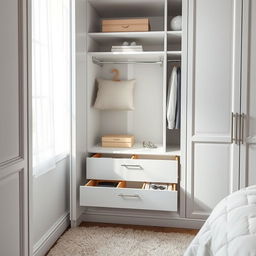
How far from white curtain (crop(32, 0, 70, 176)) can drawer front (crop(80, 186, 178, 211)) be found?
0.43 meters

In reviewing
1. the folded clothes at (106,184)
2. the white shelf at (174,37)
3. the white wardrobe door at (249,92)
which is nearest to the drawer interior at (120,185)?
the folded clothes at (106,184)

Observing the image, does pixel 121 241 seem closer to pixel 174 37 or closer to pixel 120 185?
pixel 120 185

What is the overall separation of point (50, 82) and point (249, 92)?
158cm

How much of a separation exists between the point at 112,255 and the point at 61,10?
1.88m

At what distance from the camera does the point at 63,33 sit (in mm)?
3014

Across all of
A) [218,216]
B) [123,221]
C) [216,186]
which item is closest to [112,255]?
[123,221]

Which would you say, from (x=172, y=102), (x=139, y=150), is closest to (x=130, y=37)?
(x=172, y=102)

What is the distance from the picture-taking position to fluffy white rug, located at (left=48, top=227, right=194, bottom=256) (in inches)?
108

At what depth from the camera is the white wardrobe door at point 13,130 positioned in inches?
66.2

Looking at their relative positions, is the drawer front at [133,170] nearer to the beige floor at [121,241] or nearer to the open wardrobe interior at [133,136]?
the open wardrobe interior at [133,136]

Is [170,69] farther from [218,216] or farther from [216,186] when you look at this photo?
[218,216]

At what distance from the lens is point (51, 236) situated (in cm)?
286

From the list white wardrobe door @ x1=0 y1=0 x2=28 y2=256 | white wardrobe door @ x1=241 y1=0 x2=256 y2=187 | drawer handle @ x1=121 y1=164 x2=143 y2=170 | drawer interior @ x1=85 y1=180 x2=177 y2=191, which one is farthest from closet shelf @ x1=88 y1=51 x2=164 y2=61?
white wardrobe door @ x1=0 y1=0 x2=28 y2=256

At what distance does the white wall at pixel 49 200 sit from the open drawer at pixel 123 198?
17 centimetres
